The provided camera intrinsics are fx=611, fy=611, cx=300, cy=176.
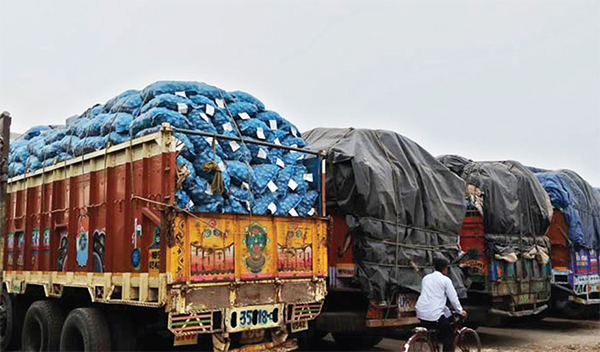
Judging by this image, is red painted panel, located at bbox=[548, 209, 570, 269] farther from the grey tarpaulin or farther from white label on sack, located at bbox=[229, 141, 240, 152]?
white label on sack, located at bbox=[229, 141, 240, 152]

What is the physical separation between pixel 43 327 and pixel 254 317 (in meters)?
2.92

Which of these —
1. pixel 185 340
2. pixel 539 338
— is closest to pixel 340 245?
pixel 185 340

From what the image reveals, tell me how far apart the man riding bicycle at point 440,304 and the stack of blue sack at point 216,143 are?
163cm

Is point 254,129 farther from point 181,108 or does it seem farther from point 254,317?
point 254,317

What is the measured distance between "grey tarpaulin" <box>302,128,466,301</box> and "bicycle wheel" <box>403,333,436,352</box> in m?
0.93

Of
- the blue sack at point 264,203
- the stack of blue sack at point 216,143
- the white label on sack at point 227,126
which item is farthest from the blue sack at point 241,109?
the blue sack at point 264,203

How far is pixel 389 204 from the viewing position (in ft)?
27.1

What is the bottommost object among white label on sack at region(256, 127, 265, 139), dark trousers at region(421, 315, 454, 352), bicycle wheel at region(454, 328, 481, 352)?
bicycle wheel at region(454, 328, 481, 352)

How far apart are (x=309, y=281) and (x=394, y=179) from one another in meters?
2.23

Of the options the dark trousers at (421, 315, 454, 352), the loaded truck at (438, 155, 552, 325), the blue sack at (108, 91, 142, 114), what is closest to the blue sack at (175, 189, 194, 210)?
the blue sack at (108, 91, 142, 114)

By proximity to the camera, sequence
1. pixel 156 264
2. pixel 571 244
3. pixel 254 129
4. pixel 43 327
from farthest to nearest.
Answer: pixel 571 244 → pixel 43 327 → pixel 254 129 → pixel 156 264

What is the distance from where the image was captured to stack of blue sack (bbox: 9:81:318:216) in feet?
20.5

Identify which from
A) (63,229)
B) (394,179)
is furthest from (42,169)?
(394,179)

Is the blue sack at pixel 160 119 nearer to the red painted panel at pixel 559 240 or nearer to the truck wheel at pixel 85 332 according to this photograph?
the truck wheel at pixel 85 332
